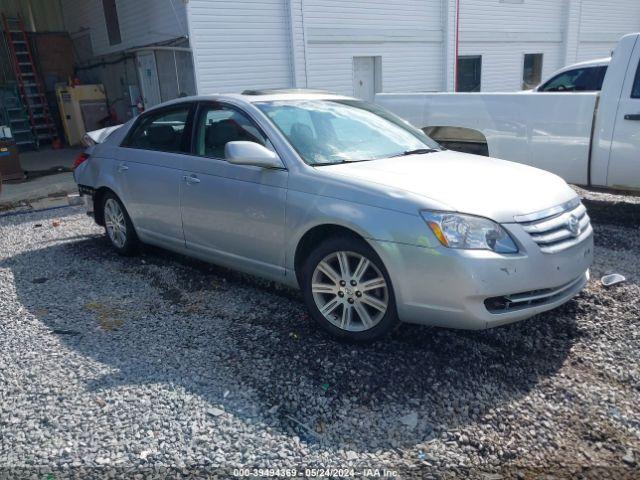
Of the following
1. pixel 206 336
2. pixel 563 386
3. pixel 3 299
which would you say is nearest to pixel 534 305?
pixel 563 386

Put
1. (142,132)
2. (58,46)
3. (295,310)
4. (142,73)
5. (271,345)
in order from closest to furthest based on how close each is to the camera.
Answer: (271,345), (295,310), (142,132), (142,73), (58,46)

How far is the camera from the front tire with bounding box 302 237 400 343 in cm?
344

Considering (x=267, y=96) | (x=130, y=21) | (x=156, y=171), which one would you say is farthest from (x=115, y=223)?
(x=130, y=21)

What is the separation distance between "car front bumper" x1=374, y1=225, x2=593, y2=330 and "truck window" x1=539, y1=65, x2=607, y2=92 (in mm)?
6381

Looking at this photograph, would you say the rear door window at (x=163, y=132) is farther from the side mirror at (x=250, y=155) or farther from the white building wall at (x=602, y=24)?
the white building wall at (x=602, y=24)

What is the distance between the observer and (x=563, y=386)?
3.10 metres

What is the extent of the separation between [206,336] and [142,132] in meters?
2.47

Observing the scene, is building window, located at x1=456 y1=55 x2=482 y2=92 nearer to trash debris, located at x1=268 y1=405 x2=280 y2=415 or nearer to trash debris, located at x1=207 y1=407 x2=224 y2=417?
trash debris, located at x1=268 y1=405 x2=280 y2=415

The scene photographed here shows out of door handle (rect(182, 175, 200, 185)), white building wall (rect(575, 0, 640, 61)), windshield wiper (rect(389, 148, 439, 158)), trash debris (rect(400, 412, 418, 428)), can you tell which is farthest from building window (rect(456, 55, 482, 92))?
trash debris (rect(400, 412, 418, 428))

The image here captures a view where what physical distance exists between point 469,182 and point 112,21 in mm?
13726

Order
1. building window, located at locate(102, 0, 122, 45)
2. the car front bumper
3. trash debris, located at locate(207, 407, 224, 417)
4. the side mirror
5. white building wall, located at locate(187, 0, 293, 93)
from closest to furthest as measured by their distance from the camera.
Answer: trash debris, located at locate(207, 407, 224, 417) < the car front bumper < the side mirror < white building wall, located at locate(187, 0, 293, 93) < building window, located at locate(102, 0, 122, 45)

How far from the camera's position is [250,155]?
3.82m

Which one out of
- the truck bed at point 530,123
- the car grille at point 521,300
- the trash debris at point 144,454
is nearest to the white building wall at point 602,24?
the truck bed at point 530,123

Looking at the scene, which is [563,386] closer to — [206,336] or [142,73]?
[206,336]
